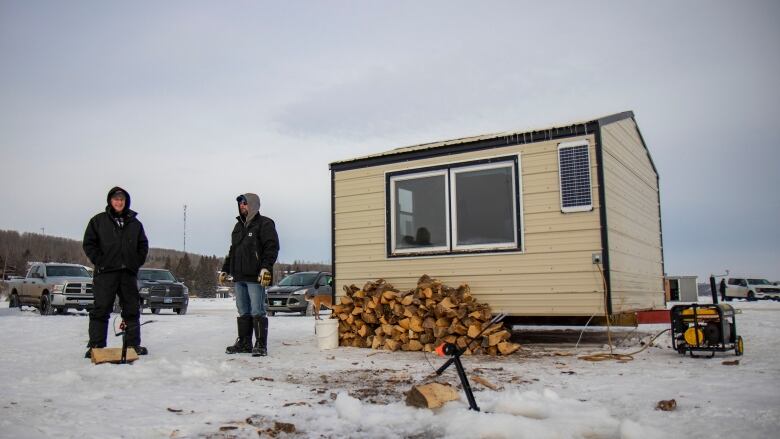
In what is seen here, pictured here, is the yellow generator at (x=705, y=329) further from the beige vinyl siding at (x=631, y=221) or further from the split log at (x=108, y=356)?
the split log at (x=108, y=356)

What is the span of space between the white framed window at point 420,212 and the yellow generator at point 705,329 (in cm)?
308

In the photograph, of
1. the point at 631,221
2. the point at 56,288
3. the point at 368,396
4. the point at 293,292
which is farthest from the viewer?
the point at 293,292

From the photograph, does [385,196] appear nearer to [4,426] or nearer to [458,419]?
[458,419]

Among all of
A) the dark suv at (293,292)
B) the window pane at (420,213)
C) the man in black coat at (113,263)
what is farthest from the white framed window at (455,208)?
the dark suv at (293,292)

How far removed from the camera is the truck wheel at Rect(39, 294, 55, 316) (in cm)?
1561

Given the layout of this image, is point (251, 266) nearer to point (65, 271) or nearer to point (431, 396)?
point (431, 396)

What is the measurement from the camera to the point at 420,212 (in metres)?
8.48

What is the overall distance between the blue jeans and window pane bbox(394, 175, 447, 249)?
2.33m

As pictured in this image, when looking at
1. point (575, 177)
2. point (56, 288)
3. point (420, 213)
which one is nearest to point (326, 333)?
point (420, 213)

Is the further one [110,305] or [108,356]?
[110,305]

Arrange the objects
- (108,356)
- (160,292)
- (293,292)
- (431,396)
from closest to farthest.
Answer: (431,396) → (108,356) → (293,292) → (160,292)

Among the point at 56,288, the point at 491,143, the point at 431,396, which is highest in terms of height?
the point at 491,143

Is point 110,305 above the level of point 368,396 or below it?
above

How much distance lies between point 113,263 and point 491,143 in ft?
16.1
